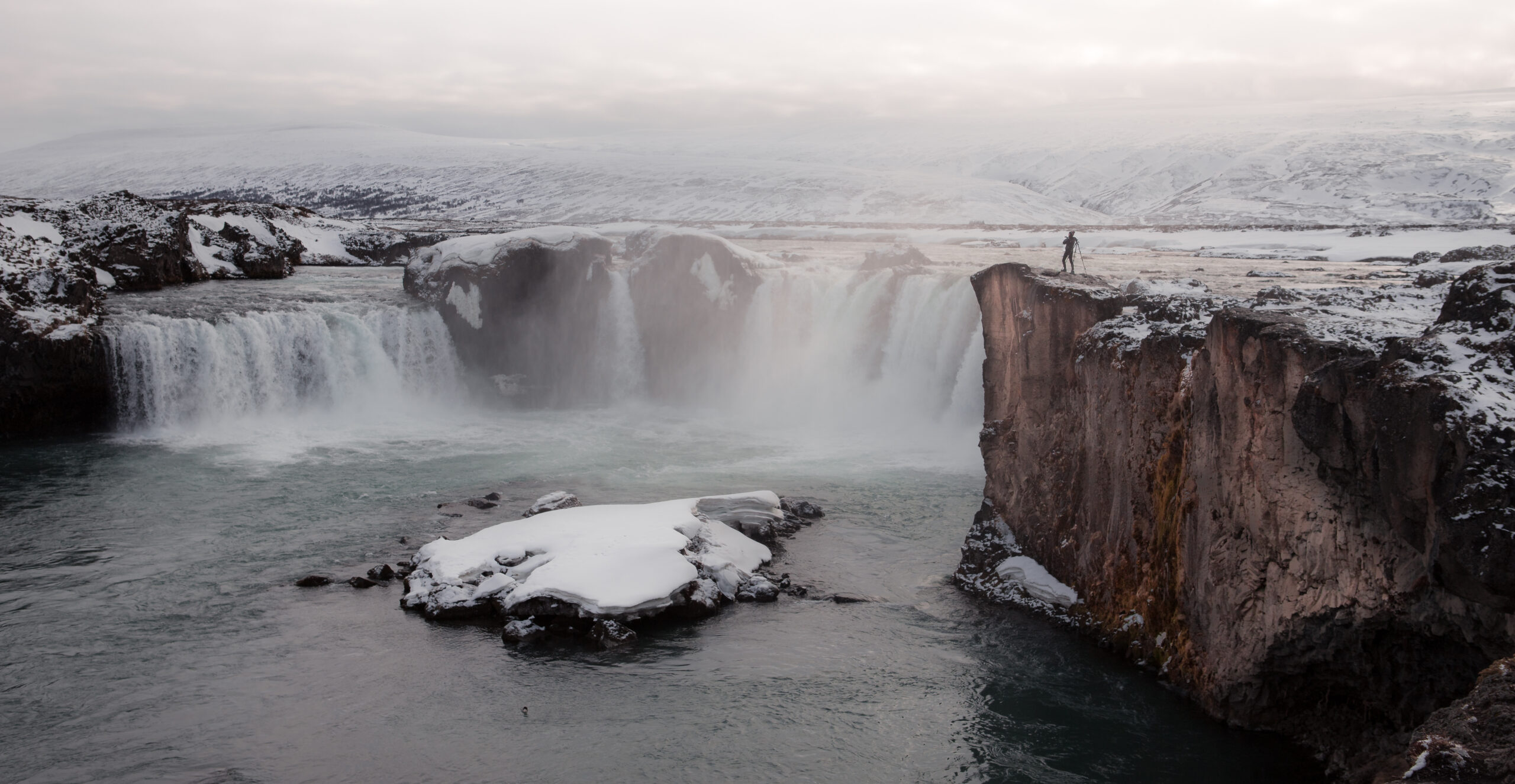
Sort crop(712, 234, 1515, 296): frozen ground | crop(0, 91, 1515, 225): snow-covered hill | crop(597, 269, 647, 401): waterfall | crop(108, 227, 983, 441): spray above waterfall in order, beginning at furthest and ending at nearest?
1. crop(0, 91, 1515, 225): snow-covered hill
2. crop(597, 269, 647, 401): waterfall
3. crop(712, 234, 1515, 296): frozen ground
4. crop(108, 227, 983, 441): spray above waterfall

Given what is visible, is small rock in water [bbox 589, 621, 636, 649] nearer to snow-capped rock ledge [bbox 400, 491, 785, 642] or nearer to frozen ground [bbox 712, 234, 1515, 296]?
snow-capped rock ledge [bbox 400, 491, 785, 642]

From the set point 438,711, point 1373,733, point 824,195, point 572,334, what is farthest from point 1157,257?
point 824,195

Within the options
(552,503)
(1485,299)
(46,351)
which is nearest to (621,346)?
(552,503)

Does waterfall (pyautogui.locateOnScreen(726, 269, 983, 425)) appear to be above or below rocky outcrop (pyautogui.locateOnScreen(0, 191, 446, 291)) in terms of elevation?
below

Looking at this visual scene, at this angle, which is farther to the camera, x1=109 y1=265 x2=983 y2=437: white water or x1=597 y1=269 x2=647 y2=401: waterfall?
x1=597 y1=269 x2=647 y2=401: waterfall

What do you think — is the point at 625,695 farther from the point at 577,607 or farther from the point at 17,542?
the point at 17,542

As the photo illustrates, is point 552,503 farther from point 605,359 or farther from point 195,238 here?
point 195,238

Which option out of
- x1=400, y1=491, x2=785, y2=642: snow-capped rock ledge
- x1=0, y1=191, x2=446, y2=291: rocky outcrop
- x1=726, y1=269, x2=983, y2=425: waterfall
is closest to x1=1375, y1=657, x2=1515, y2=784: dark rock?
x1=400, y1=491, x2=785, y2=642: snow-capped rock ledge
